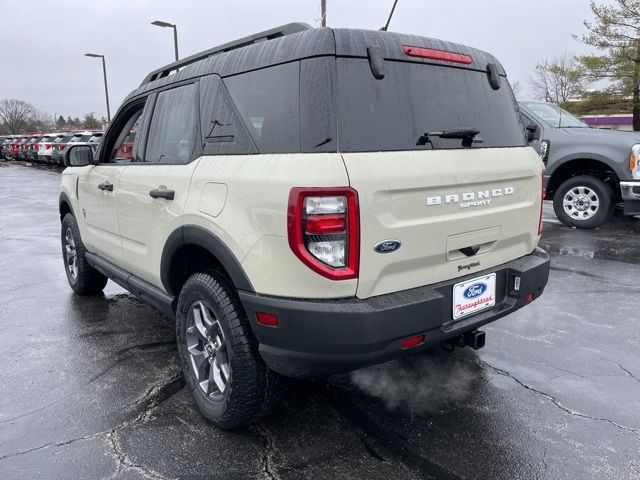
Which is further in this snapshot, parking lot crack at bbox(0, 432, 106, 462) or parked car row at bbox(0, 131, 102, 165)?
parked car row at bbox(0, 131, 102, 165)

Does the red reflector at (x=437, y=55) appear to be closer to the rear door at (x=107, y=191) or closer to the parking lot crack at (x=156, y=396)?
the rear door at (x=107, y=191)

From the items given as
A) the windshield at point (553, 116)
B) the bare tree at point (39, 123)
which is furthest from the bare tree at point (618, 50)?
the bare tree at point (39, 123)

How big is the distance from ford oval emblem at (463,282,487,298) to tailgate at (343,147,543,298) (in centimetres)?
8

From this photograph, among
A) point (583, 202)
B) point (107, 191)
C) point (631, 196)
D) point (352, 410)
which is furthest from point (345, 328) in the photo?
point (583, 202)

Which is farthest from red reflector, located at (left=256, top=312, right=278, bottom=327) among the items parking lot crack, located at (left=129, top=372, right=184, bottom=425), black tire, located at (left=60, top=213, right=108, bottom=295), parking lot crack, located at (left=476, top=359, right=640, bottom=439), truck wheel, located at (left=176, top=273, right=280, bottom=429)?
black tire, located at (left=60, top=213, right=108, bottom=295)

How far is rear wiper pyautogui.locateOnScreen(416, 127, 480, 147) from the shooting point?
2533 mm

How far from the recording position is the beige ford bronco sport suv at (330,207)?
221cm

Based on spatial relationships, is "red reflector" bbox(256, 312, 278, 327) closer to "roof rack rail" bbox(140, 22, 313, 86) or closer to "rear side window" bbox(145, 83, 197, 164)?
"rear side window" bbox(145, 83, 197, 164)

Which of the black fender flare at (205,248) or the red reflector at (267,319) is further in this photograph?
the black fender flare at (205,248)

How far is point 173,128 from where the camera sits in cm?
326

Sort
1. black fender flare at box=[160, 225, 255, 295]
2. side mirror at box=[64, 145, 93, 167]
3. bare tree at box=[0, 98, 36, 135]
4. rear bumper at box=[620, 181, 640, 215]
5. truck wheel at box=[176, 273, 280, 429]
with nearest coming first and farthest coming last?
black fender flare at box=[160, 225, 255, 295]
truck wheel at box=[176, 273, 280, 429]
side mirror at box=[64, 145, 93, 167]
rear bumper at box=[620, 181, 640, 215]
bare tree at box=[0, 98, 36, 135]

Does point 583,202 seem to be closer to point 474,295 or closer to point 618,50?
point 474,295

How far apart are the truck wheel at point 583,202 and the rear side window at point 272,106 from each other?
698cm

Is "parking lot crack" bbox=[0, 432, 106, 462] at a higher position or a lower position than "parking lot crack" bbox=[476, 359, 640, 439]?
higher
